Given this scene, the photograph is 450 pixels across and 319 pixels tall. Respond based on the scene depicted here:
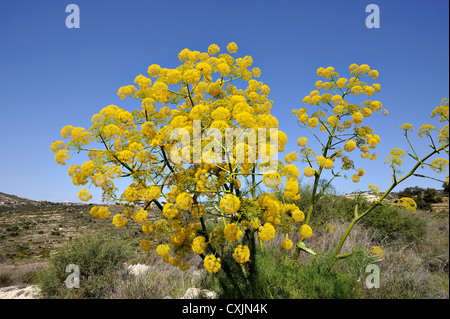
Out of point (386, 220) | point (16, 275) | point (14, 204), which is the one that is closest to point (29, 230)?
point (14, 204)

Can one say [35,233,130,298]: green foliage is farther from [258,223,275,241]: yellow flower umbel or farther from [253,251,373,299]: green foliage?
[258,223,275,241]: yellow flower umbel

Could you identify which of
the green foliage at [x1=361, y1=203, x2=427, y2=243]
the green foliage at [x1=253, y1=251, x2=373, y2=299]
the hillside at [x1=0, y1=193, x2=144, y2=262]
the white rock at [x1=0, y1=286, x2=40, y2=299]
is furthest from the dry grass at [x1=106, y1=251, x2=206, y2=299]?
the green foliage at [x1=361, y1=203, x2=427, y2=243]

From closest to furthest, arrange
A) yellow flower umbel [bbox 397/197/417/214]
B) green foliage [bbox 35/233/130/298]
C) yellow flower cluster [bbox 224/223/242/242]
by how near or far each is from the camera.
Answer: yellow flower cluster [bbox 224/223/242/242]
yellow flower umbel [bbox 397/197/417/214]
green foliage [bbox 35/233/130/298]

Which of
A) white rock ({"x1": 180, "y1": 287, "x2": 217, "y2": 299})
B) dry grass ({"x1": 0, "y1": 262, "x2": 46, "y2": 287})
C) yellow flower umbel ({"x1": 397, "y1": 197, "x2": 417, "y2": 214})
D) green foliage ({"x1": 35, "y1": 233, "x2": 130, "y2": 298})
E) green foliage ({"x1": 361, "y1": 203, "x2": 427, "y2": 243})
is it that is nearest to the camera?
yellow flower umbel ({"x1": 397, "y1": 197, "x2": 417, "y2": 214})

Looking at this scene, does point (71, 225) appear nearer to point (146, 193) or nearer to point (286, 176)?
point (146, 193)

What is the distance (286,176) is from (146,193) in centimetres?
165

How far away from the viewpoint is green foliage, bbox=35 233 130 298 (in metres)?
7.94

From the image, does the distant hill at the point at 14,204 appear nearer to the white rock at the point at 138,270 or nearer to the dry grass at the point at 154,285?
the white rock at the point at 138,270

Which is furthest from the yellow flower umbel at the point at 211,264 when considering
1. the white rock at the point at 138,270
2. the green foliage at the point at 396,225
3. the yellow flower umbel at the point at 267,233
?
the green foliage at the point at 396,225

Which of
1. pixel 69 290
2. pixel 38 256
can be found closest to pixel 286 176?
pixel 69 290

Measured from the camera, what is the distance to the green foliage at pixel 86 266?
7.94 m

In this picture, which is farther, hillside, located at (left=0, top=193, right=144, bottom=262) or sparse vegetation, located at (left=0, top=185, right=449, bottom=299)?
hillside, located at (left=0, top=193, right=144, bottom=262)

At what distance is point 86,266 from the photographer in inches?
337

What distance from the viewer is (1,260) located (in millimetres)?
12023
